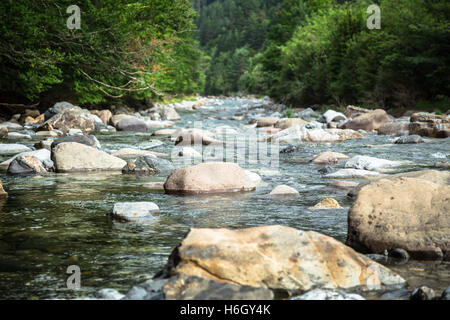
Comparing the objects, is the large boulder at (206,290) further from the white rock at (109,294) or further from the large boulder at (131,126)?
the large boulder at (131,126)

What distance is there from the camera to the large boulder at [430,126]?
11.8 meters

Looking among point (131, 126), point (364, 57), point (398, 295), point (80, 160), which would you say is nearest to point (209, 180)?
point (80, 160)

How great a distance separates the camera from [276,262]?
267cm

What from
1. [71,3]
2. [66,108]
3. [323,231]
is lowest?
[323,231]

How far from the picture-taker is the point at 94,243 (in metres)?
3.55

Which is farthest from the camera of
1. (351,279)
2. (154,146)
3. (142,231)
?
(154,146)

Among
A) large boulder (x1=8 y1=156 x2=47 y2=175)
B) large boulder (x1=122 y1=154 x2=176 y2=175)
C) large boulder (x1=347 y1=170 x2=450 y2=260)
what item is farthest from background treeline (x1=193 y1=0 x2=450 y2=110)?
large boulder (x1=347 y1=170 x2=450 y2=260)

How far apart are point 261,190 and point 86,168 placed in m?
2.97

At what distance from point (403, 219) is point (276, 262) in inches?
51.0

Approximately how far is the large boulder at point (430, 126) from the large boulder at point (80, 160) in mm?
8158

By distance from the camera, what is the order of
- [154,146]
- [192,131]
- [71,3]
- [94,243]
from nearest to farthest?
[94,243] → [154,146] → [192,131] → [71,3]

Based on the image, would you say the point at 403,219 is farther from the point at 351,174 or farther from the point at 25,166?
the point at 25,166

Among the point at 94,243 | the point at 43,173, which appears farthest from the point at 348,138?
the point at 94,243

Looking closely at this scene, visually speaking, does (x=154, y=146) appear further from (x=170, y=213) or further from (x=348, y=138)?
(x=170, y=213)
